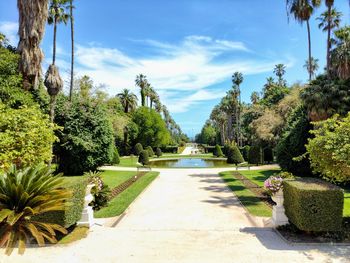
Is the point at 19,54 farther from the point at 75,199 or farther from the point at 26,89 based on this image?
the point at 75,199

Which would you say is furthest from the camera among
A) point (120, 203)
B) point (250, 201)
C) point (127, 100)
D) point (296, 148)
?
point (127, 100)

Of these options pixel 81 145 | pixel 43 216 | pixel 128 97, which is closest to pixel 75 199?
pixel 43 216

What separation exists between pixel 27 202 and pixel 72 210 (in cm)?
115

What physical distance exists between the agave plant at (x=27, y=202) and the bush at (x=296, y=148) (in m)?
16.7

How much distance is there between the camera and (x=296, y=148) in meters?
19.2

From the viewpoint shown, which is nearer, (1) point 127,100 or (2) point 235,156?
(2) point 235,156

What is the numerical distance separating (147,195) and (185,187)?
3399 millimetres

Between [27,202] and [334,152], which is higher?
[334,152]

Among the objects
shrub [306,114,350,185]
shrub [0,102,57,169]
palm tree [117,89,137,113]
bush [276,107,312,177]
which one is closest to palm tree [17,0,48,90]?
shrub [0,102,57,169]

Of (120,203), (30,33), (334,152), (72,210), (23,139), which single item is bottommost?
(120,203)

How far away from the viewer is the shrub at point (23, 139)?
814 cm

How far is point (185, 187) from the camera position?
17.5 meters

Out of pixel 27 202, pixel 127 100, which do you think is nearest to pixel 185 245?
pixel 27 202

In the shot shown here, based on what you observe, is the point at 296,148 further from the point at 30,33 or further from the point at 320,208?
the point at 30,33
